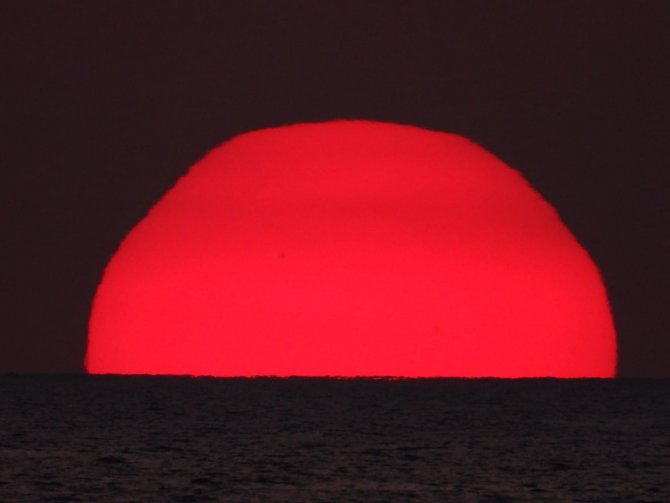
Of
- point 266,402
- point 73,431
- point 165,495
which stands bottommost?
point 165,495

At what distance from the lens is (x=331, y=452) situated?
5644 cm

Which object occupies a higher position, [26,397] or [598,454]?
[26,397]

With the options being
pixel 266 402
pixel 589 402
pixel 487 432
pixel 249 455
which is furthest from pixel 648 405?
pixel 249 455

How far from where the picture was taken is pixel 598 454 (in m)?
56.2

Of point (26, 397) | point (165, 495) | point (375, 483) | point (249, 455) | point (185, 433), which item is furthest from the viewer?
point (26, 397)

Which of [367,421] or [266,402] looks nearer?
[367,421]

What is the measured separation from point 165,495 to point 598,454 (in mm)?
19061

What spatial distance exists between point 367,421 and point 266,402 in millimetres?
26198

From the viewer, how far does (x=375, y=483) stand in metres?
46.3

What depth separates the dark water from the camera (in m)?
44.3

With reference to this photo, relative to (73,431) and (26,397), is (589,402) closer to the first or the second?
(26,397)

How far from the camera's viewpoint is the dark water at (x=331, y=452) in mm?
44344

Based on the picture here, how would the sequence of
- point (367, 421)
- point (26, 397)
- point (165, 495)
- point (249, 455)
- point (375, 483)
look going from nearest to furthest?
point (165, 495) → point (375, 483) → point (249, 455) → point (367, 421) → point (26, 397)

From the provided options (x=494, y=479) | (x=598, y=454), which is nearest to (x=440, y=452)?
(x=598, y=454)
